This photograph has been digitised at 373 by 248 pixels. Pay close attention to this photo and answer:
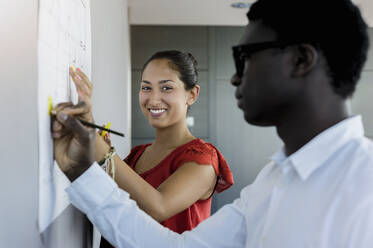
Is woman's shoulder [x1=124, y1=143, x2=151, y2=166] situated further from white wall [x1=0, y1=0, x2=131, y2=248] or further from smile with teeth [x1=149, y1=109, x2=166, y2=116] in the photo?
white wall [x1=0, y1=0, x2=131, y2=248]

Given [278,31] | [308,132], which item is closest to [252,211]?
[308,132]

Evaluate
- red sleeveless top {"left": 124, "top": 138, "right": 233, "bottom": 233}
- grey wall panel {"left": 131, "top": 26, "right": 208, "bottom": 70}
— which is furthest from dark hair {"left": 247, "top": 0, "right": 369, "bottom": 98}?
grey wall panel {"left": 131, "top": 26, "right": 208, "bottom": 70}

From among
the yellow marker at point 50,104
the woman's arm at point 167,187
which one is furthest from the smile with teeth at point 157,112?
the yellow marker at point 50,104

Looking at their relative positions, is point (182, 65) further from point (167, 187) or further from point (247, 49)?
point (247, 49)

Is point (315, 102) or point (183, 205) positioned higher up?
point (315, 102)

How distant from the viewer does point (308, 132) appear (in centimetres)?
78

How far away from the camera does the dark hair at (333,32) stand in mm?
737

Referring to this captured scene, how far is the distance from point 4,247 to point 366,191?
0.59 metres

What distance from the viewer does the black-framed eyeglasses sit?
765mm

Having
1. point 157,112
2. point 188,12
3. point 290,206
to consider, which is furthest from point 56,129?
point 188,12

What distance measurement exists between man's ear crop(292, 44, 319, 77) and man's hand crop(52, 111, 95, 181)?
44 centimetres

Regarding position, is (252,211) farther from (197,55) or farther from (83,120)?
(197,55)

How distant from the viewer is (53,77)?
74cm

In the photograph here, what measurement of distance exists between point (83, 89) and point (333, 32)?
55cm
